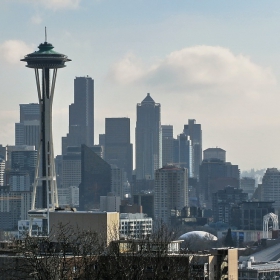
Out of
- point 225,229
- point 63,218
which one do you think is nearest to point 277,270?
point 63,218

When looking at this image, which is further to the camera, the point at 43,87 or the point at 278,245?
the point at 278,245

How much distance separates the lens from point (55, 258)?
43719 mm

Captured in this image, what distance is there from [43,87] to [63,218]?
58.1 metres

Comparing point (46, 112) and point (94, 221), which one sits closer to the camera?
point (94, 221)

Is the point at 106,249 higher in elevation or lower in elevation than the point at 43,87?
lower

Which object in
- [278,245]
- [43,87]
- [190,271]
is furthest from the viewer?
[278,245]

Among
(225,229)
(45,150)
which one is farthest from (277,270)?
(225,229)

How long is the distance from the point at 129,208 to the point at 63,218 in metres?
123

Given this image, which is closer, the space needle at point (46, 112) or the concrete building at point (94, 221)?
the concrete building at point (94, 221)

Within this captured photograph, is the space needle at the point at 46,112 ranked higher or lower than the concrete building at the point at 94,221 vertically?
higher

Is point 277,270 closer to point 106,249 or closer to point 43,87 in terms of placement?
point 43,87

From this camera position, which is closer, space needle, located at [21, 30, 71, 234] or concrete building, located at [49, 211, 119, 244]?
concrete building, located at [49, 211, 119, 244]

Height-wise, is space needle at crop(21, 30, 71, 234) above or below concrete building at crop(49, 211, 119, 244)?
above

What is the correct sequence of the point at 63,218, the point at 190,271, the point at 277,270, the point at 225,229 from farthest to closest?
the point at 225,229
the point at 277,270
the point at 63,218
the point at 190,271
